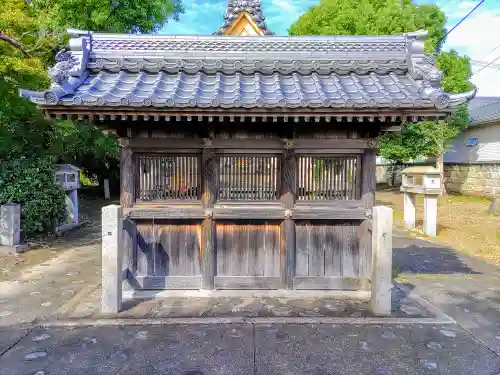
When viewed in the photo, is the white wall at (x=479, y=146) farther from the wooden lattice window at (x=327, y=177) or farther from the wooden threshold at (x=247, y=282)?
the wooden threshold at (x=247, y=282)

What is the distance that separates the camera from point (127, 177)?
218 inches

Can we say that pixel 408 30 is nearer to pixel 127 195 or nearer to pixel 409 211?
pixel 409 211

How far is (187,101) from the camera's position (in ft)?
15.0

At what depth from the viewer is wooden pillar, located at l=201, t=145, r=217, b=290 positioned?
5.58m

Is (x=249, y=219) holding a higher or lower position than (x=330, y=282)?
higher

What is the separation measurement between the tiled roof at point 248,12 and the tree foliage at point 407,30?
35.9 feet

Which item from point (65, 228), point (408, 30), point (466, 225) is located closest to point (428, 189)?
point (466, 225)

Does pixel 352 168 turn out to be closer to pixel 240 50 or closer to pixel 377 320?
pixel 377 320

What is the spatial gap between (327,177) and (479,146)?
2290 centimetres

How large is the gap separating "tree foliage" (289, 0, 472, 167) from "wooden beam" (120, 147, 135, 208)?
1774 centimetres

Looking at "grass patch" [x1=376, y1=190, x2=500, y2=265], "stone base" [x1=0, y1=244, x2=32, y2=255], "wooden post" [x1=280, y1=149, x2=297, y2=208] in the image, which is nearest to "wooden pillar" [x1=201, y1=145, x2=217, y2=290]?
"wooden post" [x1=280, y1=149, x2=297, y2=208]

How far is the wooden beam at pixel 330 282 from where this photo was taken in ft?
18.8

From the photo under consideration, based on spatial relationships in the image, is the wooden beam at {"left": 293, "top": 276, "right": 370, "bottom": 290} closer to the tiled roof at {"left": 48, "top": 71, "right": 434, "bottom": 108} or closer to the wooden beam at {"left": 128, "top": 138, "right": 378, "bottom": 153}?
the wooden beam at {"left": 128, "top": 138, "right": 378, "bottom": 153}

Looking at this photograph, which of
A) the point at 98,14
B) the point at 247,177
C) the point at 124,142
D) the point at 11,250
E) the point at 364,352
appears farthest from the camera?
the point at 98,14
